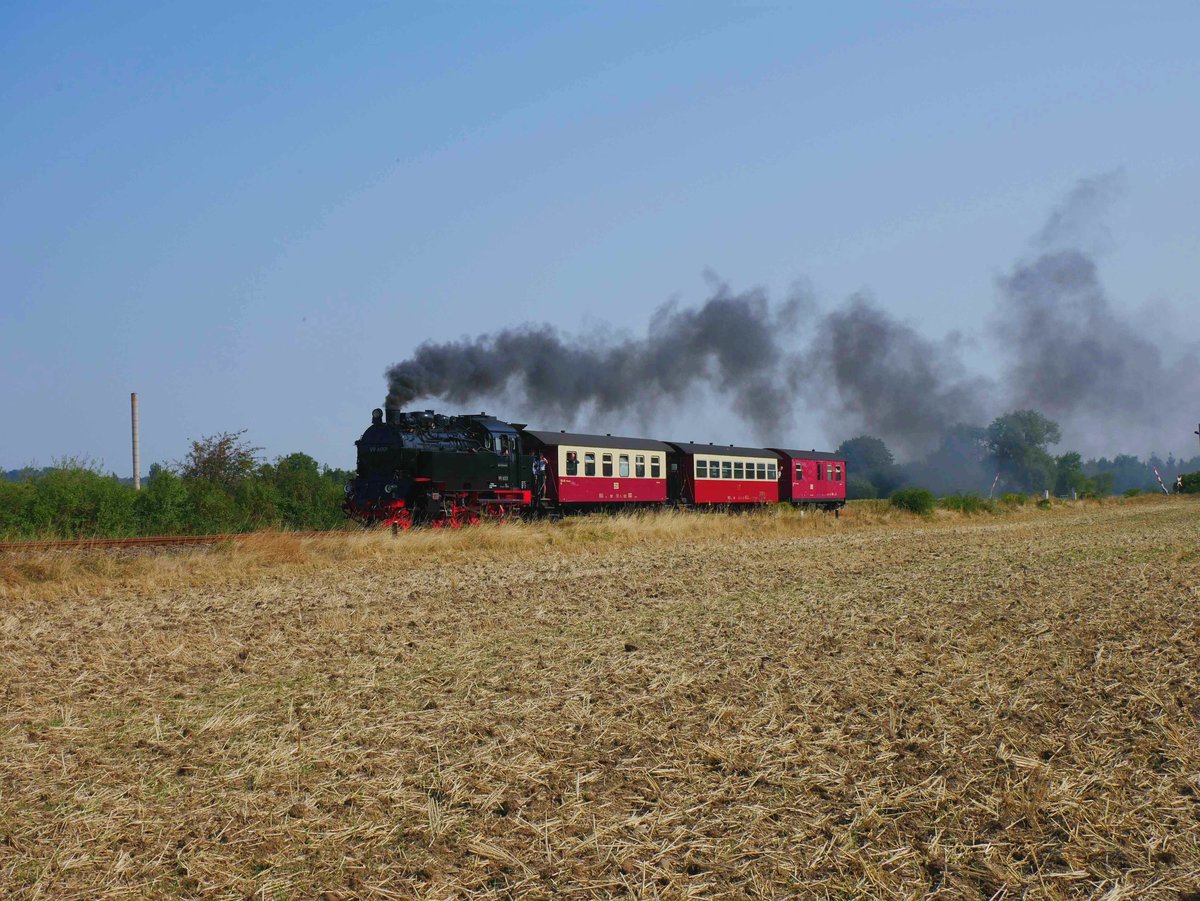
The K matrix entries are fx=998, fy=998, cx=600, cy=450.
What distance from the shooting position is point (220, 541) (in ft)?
70.6

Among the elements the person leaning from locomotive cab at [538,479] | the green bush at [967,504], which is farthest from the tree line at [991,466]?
the person leaning from locomotive cab at [538,479]

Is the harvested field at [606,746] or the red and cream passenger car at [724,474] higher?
the red and cream passenger car at [724,474]

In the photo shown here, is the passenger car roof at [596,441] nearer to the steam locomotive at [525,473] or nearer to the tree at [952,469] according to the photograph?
the steam locomotive at [525,473]

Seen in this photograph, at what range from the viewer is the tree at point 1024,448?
94.5 m

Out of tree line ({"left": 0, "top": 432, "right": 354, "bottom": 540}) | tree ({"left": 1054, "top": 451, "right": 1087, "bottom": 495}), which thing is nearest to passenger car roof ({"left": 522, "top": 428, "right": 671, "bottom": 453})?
tree line ({"left": 0, "top": 432, "right": 354, "bottom": 540})

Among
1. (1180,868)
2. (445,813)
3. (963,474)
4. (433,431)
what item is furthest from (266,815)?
(963,474)

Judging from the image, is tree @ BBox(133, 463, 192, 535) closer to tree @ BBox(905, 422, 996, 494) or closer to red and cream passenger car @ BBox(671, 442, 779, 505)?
red and cream passenger car @ BBox(671, 442, 779, 505)

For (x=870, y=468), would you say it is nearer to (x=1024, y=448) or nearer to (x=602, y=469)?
(x=1024, y=448)

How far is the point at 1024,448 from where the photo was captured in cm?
9838

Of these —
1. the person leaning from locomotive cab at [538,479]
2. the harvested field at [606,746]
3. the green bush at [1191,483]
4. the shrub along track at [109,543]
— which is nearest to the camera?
the harvested field at [606,746]

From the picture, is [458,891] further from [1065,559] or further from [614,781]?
[1065,559]

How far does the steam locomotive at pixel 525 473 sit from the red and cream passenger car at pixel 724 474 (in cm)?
4

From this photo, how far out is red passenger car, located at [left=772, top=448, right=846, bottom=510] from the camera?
4362cm

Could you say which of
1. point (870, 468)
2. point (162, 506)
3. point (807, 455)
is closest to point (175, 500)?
point (162, 506)
